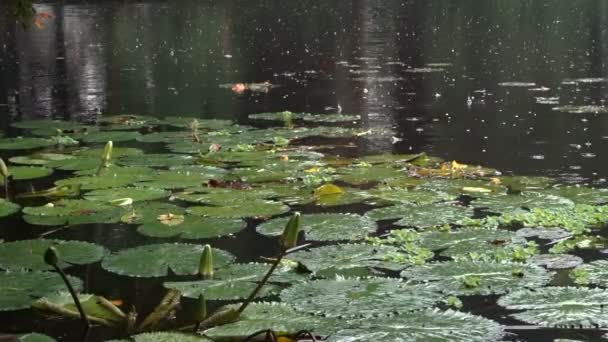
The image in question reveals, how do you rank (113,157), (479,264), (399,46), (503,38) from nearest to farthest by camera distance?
(479,264), (113,157), (399,46), (503,38)

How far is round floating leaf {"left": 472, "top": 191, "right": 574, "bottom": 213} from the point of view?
466 cm

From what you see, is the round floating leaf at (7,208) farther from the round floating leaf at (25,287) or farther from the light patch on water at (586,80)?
the light patch on water at (586,80)

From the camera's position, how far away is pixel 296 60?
49.3 feet

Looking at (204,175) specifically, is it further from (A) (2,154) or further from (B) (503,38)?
(B) (503,38)

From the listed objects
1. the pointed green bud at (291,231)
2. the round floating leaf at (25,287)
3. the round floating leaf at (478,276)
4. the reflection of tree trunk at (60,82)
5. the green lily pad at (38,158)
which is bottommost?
the reflection of tree trunk at (60,82)

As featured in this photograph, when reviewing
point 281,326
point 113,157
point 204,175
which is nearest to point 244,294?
point 281,326

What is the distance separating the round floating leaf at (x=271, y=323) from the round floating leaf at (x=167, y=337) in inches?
2.4

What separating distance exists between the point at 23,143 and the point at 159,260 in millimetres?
3335

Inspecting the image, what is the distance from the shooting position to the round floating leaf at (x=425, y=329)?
2906 mm

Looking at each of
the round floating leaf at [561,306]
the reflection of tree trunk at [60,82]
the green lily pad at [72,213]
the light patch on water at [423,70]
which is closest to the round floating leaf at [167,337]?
the round floating leaf at [561,306]

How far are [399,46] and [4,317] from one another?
14022 mm

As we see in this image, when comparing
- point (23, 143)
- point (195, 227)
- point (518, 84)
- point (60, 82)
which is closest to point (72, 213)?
point (195, 227)

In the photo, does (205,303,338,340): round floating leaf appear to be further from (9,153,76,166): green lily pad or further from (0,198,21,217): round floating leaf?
(9,153,76,166): green lily pad

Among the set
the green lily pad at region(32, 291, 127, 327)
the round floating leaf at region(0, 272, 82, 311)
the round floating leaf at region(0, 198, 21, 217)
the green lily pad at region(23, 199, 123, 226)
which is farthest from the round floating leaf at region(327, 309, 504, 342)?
the round floating leaf at region(0, 198, 21, 217)
